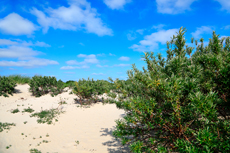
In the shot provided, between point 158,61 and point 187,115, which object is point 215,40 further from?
point 187,115

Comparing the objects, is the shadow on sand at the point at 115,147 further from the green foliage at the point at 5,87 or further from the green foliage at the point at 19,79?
the green foliage at the point at 19,79

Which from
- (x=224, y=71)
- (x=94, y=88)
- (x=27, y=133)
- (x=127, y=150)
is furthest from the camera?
(x=94, y=88)

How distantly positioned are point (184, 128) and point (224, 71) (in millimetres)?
1690

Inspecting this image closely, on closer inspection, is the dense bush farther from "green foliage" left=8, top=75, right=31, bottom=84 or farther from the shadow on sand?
"green foliage" left=8, top=75, right=31, bottom=84

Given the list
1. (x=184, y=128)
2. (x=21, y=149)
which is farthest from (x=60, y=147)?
(x=184, y=128)

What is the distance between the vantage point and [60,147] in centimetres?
772

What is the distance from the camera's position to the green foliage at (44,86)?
20.5m

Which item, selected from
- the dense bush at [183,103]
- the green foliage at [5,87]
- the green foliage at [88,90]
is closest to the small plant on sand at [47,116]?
the green foliage at [88,90]

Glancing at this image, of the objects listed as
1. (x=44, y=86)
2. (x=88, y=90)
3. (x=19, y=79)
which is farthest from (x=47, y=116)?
(x=19, y=79)

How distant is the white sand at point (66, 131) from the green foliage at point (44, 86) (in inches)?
165

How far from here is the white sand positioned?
24.9 feet

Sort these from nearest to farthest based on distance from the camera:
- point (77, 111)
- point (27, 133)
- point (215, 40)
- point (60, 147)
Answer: point (215, 40)
point (60, 147)
point (27, 133)
point (77, 111)

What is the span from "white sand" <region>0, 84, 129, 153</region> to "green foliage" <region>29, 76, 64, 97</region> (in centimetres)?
419

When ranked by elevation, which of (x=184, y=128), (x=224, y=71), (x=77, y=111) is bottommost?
(x=77, y=111)
